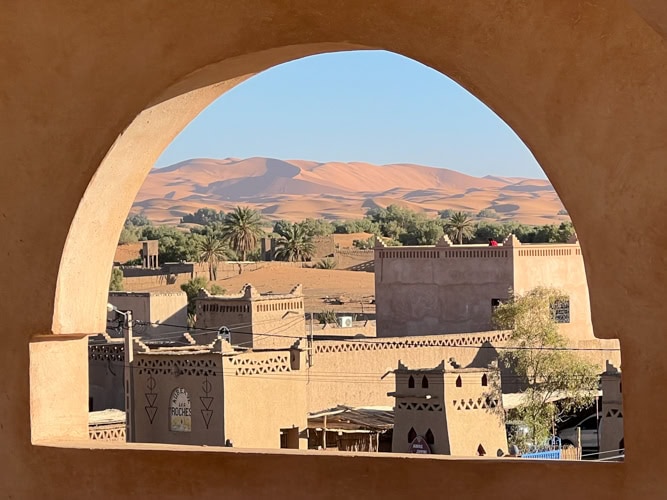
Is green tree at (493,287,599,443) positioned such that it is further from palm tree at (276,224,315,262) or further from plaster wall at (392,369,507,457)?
palm tree at (276,224,315,262)

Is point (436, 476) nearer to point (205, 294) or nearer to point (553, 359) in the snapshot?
point (553, 359)

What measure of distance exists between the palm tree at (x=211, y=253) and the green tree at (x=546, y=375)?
1732cm

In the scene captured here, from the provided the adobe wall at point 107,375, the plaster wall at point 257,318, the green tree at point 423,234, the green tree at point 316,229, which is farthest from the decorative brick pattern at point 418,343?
the green tree at point 316,229

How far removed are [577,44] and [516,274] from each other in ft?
90.9

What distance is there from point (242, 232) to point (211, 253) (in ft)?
5.75

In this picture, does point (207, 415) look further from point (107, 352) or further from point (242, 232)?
point (242, 232)

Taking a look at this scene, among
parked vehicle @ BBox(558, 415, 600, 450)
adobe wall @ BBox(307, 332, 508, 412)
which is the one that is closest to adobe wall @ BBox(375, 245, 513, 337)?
adobe wall @ BBox(307, 332, 508, 412)

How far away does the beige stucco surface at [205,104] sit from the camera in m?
2.04

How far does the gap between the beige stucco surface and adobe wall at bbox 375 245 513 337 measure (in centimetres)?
2733

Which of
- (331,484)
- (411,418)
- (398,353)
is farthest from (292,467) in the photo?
(398,353)

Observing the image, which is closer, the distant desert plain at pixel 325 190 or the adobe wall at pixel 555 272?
the adobe wall at pixel 555 272

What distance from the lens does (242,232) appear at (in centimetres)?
4291

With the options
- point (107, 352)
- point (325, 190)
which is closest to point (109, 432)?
point (107, 352)

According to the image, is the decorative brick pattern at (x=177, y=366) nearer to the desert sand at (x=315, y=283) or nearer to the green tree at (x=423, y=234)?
the desert sand at (x=315, y=283)
